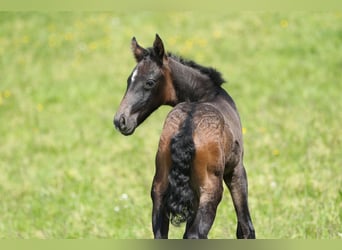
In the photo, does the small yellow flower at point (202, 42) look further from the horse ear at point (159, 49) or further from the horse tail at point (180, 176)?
the horse tail at point (180, 176)

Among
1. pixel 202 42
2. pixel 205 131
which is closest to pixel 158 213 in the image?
pixel 205 131

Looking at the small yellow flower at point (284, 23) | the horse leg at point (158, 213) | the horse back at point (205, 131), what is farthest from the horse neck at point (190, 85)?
the small yellow flower at point (284, 23)

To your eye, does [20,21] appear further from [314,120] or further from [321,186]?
[321,186]

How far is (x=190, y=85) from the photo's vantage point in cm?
491

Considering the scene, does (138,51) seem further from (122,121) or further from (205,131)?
(205,131)

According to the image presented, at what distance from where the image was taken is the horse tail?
3965 millimetres

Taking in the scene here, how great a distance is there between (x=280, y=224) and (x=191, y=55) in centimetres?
835

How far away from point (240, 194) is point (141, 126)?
7.10 m

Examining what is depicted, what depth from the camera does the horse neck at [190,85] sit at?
15.8ft

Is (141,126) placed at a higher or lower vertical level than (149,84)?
Answer: lower

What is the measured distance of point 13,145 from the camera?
37.5 feet

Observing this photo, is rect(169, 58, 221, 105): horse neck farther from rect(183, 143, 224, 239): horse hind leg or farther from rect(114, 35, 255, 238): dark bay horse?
rect(183, 143, 224, 239): horse hind leg

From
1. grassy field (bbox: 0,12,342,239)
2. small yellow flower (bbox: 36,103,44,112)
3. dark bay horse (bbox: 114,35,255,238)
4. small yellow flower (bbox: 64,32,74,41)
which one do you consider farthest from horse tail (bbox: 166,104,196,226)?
small yellow flower (bbox: 64,32,74,41)

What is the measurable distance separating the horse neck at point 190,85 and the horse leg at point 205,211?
1.02m
